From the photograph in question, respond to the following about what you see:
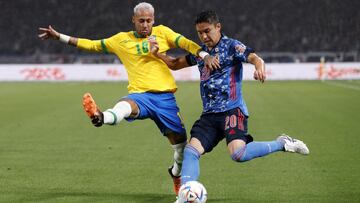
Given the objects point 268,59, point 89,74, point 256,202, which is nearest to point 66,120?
point 256,202

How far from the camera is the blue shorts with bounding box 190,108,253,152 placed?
287 inches

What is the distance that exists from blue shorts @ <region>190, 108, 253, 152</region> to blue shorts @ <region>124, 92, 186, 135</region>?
2.26 feet

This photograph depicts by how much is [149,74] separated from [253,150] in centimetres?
153

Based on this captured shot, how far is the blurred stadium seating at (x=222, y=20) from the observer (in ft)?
178

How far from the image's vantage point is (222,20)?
55281 millimetres

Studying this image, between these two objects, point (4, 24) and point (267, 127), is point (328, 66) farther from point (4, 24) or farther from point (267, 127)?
point (267, 127)

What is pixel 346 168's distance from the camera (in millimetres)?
9914

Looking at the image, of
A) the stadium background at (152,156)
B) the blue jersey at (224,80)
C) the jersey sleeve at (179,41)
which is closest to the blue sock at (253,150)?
the blue jersey at (224,80)

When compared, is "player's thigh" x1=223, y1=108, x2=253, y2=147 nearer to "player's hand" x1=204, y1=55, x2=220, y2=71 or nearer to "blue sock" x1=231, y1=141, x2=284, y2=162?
"blue sock" x1=231, y1=141, x2=284, y2=162

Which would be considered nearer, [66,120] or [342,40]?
[66,120]

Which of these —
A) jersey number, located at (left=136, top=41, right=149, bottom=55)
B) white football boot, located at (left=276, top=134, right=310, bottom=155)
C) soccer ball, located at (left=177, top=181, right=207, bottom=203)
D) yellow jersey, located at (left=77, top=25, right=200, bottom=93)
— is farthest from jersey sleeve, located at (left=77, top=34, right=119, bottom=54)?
soccer ball, located at (left=177, top=181, right=207, bottom=203)

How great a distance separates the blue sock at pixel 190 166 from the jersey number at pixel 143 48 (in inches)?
58.0

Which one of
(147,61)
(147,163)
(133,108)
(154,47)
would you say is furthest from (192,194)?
(147,163)

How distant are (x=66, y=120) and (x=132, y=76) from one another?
10.1 m
